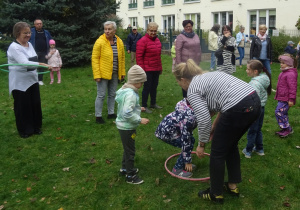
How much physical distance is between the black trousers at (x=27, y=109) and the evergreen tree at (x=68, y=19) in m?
8.10

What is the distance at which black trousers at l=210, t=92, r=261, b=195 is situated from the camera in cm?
351

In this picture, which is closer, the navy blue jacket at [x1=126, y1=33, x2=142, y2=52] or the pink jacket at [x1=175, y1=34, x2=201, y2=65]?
the pink jacket at [x1=175, y1=34, x2=201, y2=65]

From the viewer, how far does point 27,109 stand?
6.57 meters

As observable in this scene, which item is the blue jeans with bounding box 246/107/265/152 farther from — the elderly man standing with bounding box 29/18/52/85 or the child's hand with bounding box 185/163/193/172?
the elderly man standing with bounding box 29/18/52/85

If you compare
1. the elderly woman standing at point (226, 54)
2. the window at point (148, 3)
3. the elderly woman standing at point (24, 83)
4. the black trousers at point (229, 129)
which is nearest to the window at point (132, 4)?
the window at point (148, 3)

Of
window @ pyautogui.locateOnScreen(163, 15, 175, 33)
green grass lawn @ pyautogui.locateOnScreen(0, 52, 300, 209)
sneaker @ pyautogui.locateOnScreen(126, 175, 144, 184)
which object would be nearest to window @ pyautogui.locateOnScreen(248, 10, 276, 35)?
window @ pyautogui.locateOnScreen(163, 15, 175, 33)

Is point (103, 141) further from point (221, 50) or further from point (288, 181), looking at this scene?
point (221, 50)

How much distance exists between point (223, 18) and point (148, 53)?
22764mm

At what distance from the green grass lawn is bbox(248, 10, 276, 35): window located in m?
18.9

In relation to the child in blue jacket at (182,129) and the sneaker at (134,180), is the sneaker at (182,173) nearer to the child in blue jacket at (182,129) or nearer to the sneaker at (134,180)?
the child in blue jacket at (182,129)

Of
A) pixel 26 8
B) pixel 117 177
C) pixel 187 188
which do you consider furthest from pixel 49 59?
pixel 187 188

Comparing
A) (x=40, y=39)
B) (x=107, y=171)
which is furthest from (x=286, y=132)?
(x=40, y=39)

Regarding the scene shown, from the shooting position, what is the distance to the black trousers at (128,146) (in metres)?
4.43

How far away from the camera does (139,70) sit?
4391 millimetres
